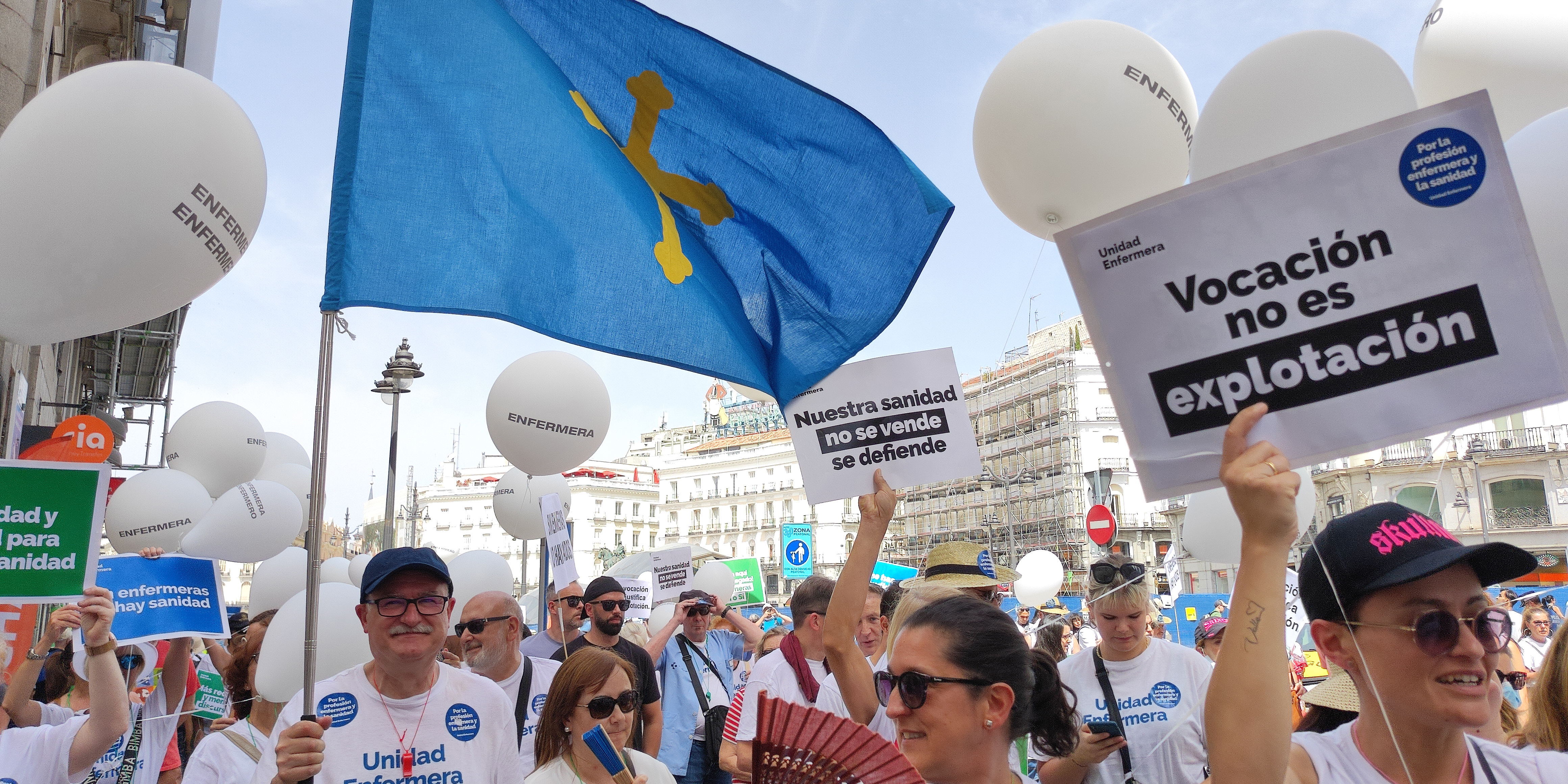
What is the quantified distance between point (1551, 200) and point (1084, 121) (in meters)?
1.74

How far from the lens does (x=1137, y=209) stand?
1965 mm

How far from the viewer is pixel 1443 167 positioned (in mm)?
1852

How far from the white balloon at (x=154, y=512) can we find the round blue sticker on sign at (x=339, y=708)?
508 centimetres

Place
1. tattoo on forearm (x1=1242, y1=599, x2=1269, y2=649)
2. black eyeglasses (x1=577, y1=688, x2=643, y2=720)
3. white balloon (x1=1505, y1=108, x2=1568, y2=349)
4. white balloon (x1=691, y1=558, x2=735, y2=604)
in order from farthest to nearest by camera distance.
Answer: white balloon (x1=691, y1=558, x2=735, y2=604) → black eyeglasses (x1=577, y1=688, x2=643, y2=720) → white balloon (x1=1505, y1=108, x2=1568, y2=349) → tattoo on forearm (x1=1242, y1=599, x2=1269, y2=649)

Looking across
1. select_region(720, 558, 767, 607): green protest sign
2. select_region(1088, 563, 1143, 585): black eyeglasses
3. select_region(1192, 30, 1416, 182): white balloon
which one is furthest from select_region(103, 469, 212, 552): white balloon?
select_region(720, 558, 767, 607): green protest sign

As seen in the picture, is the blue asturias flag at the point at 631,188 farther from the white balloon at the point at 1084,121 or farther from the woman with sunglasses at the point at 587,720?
the woman with sunglasses at the point at 587,720

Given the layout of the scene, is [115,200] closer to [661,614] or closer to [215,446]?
[215,446]

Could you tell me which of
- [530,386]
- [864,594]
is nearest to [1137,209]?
[864,594]

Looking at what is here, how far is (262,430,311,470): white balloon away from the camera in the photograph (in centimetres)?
1067

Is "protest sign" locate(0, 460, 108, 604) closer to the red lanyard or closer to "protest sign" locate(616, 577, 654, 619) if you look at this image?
the red lanyard

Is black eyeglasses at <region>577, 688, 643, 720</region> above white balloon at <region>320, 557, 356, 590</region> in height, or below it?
below

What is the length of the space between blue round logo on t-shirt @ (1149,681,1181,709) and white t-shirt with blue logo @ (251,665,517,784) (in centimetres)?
227

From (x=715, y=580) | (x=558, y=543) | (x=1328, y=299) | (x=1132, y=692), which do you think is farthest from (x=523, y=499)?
(x=1328, y=299)

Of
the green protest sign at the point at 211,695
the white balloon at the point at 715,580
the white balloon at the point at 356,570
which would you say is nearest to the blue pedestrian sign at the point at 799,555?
the white balloon at the point at 715,580
